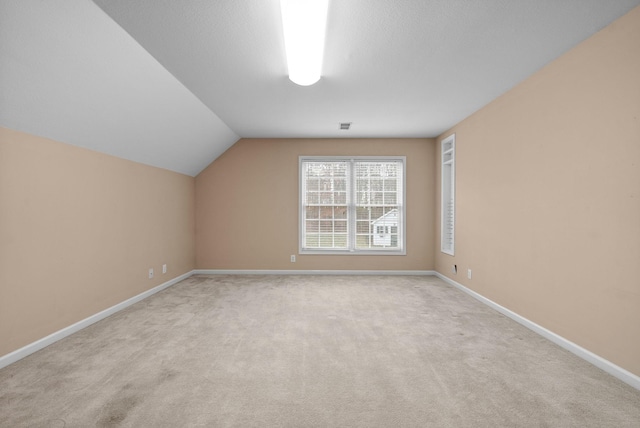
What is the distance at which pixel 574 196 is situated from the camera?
8.36 feet

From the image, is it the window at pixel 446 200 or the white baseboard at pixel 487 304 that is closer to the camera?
the white baseboard at pixel 487 304

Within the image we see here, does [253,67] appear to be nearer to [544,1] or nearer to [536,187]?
[544,1]

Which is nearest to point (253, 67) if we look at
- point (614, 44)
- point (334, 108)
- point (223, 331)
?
point (334, 108)

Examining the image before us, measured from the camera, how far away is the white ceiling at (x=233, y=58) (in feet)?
6.55

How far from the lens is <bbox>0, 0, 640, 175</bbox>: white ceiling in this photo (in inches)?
78.6

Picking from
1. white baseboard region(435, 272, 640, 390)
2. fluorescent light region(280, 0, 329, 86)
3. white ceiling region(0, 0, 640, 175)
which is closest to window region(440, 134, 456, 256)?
white ceiling region(0, 0, 640, 175)

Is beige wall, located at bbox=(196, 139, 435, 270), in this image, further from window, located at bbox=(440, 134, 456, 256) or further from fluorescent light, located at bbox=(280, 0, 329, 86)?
fluorescent light, located at bbox=(280, 0, 329, 86)

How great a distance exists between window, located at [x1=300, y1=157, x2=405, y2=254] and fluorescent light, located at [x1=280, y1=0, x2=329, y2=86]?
292 centimetres

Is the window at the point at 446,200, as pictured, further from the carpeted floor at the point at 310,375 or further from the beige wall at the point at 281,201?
the carpeted floor at the point at 310,375

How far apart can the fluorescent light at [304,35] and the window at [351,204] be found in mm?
2920

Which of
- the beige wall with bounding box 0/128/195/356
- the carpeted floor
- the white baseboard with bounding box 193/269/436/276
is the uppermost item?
the beige wall with bounding box 0/128/195/356

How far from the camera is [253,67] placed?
2840mm

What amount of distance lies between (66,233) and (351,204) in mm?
4074

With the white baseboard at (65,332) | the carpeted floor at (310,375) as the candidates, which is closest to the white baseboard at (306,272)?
the white baseboard at (65,332)
